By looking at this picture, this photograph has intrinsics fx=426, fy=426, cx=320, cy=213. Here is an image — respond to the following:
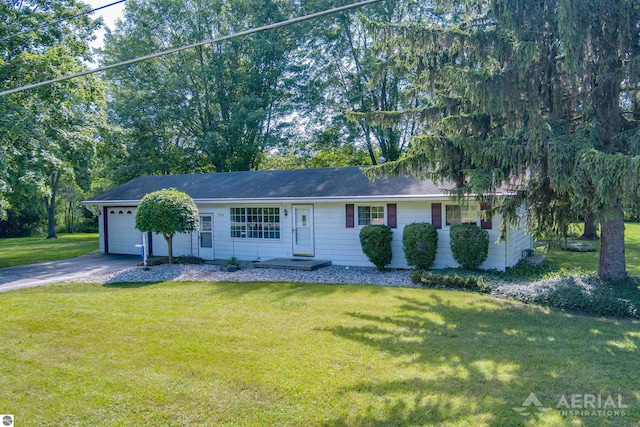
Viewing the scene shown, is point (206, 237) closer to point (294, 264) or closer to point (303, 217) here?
point (303, 217)

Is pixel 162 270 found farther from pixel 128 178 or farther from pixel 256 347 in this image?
pixel 128 178

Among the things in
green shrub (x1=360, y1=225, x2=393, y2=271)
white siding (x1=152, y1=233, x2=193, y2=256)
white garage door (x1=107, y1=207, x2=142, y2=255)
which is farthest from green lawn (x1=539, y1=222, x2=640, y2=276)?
white garage door (x1=107, y1=207, x2=142, y2=255)

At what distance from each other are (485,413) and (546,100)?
694 centimetres

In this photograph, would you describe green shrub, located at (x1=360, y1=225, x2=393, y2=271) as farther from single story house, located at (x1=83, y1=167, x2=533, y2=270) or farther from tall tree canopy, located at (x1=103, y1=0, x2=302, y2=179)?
tall tree canopy, located at (x1=103, y1=0, x2=302, y2=179)

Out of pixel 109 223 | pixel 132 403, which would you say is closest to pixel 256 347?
pixel 132 403

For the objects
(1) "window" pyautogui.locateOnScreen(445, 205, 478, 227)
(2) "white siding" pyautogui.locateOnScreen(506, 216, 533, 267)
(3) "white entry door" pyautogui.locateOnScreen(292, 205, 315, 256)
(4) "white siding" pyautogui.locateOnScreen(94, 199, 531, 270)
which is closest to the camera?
(1) "window" pyautogui.locateOnScreen(445, 205, 478, 227)

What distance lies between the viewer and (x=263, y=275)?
12.0 metres

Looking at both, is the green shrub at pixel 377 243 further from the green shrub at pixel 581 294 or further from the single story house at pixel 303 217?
the green shrub at pixel 581 294

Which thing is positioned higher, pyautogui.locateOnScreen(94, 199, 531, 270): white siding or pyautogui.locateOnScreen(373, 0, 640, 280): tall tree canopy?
pyautogui.locateOnScreen(373, 0, 640, 280): tall tree canopy

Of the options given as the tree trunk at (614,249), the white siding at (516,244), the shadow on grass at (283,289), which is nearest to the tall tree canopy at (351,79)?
the white siding at (516,244)

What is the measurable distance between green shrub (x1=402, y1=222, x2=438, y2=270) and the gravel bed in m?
0.51

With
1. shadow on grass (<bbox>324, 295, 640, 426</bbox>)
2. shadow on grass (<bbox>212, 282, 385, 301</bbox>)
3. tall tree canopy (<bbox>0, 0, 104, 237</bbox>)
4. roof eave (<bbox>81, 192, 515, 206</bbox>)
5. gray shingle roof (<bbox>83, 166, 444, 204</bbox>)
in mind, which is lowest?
shadow on grass (<bbox>324, 295, 640, 426</bbox>)

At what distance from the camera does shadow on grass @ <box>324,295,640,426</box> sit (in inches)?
156

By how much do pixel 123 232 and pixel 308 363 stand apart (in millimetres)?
14833
